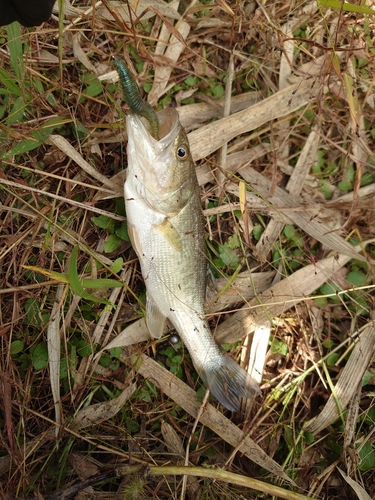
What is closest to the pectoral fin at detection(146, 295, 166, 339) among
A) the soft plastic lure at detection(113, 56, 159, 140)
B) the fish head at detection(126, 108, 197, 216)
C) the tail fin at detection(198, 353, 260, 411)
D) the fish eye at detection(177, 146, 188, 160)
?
the tail fin at detection(198, 353, 260, 411)

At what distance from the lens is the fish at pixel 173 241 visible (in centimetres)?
245

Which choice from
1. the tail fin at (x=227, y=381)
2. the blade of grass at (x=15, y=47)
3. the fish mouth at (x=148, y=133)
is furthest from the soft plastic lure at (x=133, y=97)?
the tail fin at (x=227, y=381)

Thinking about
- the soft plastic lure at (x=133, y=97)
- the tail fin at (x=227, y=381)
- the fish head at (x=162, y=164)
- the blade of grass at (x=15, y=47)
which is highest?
the blade of grass at (x=15, y=47)

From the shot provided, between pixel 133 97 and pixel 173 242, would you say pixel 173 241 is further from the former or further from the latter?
pixel 133 97

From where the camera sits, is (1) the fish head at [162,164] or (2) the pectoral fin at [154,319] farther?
(2) the pectoral fin at [154,319]

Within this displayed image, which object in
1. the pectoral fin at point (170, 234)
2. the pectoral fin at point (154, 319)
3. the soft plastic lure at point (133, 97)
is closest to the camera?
the soft plastic lure at point (133, 97)

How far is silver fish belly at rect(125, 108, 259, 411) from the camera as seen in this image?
245cm

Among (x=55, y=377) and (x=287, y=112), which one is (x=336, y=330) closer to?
(x=287, y=112)

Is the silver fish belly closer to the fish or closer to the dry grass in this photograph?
the fish

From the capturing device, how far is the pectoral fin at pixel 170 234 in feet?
8.53

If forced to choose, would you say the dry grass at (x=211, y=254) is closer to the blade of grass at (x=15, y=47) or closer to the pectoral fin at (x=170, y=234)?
the blade of grass at (x=15, y=47)

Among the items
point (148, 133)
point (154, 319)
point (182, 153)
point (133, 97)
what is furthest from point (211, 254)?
point (133, 97)

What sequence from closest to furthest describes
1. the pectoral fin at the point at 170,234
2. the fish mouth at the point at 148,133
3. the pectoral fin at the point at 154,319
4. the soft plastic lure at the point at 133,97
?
the soft plastic lure at the point at 133,97 → the fish mouth at the point at 148,133 → the pectoral fin at the point at 170,234 → the pectoral fin at the point at 154,319

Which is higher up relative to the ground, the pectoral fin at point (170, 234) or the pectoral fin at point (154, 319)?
the pectoral fin at point (170, 234)
